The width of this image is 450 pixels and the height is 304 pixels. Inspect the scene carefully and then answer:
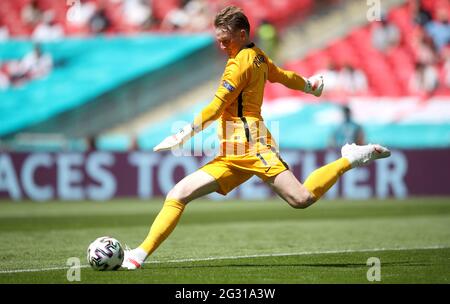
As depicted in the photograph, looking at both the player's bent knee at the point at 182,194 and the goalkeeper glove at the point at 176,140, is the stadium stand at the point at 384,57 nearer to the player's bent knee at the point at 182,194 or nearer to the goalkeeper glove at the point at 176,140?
the player's bent knee at the point at 182,194

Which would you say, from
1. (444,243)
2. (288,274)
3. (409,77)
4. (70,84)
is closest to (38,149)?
(70,84)

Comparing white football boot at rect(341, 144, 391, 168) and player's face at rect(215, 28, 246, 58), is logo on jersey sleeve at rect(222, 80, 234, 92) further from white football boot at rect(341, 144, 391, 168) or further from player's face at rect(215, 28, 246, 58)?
white football boot at rect(341, 144, 391, 168)

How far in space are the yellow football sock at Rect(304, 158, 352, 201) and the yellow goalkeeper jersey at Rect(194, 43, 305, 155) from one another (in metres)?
0.50

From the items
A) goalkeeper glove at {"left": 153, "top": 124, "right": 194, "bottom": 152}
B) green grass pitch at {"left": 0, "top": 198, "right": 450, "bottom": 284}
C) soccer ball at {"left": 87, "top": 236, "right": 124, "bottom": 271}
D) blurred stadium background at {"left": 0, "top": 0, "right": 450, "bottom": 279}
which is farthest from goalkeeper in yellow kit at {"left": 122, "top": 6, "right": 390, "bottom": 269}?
blurred stadium background at {"left": 0, "top": 0, "right": 450, "bottom": 279}

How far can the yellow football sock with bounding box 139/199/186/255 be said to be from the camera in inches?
312

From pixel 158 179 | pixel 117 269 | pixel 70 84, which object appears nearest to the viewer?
pixel 117 269

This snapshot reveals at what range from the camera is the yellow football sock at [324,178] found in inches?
329

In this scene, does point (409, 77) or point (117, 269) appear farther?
point (409, 77)

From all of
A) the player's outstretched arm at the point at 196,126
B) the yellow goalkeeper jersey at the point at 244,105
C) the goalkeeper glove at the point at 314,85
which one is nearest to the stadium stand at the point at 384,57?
the goalkeeper glove at the point at 314,85

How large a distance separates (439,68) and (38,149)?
10.1 meters

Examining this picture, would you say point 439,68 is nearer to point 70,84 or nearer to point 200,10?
point 200,10

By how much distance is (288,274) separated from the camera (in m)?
7.85

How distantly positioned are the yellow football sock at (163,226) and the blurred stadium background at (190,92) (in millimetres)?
11453

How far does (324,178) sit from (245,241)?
9.05 ft
